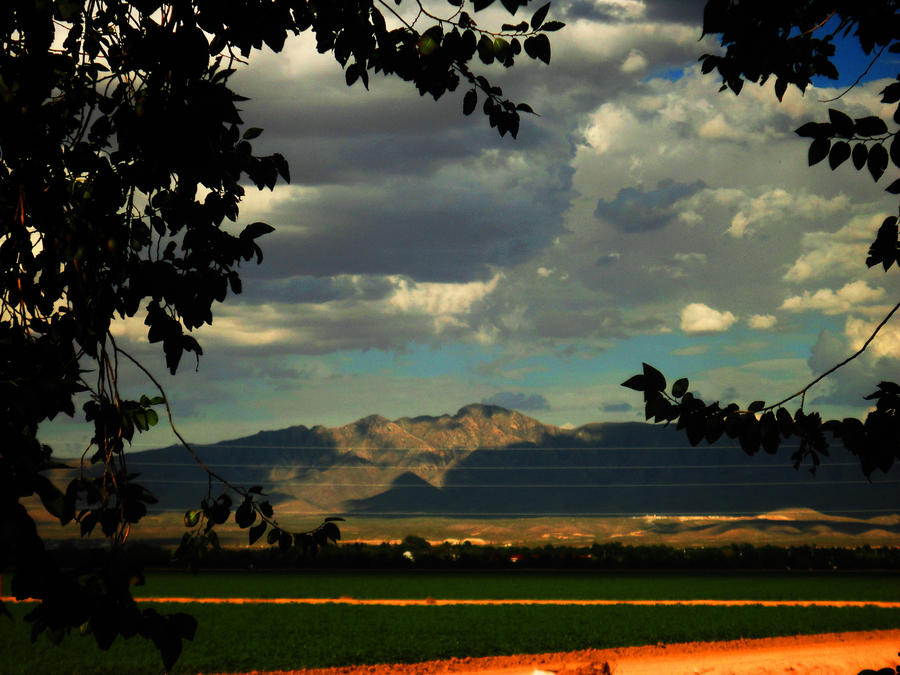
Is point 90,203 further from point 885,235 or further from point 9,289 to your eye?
point 885,235

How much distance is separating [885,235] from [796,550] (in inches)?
2415

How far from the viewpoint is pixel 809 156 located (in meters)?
4.02

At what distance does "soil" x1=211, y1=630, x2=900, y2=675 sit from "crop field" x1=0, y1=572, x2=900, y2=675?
2.96 ft

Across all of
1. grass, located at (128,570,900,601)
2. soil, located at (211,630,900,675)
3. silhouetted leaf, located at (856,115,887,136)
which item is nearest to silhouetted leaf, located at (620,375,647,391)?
silhouetted leaf, located at (856,115,887,136)

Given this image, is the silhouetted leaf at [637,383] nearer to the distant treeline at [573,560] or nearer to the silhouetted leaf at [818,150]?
the silhouetted leaf at [818,150]

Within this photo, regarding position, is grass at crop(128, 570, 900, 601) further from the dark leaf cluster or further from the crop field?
the dark leaf cluster

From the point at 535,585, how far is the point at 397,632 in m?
20.5

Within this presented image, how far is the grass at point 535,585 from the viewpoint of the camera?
4041 cm

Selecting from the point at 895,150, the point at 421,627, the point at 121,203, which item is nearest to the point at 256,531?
the point at 121,203

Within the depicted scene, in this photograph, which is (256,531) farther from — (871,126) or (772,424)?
(871,126)

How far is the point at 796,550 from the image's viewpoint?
59.1 m

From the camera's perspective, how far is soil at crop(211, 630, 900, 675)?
790 inches

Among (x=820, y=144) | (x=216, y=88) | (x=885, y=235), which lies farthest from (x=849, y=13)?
(x=216, y=88)

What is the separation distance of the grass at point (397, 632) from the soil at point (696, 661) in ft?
2.90
